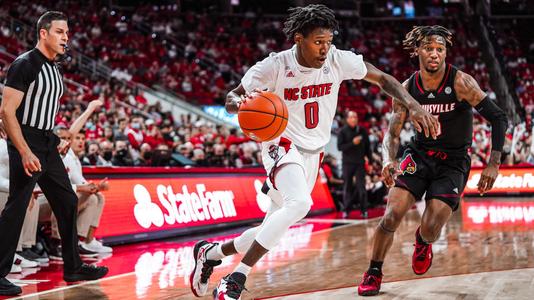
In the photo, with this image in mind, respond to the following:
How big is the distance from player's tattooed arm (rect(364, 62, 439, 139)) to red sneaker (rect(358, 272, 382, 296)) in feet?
3.85

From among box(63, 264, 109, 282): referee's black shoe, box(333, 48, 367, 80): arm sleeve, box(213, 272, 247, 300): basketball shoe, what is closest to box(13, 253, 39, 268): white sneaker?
box(63, 264, 109, 282): referee's black shoe

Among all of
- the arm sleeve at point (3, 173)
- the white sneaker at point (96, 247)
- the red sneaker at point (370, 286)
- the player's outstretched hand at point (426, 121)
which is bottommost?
the white sneaker at point (96, 247)

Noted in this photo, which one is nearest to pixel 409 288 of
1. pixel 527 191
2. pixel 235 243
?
pixel 235 243

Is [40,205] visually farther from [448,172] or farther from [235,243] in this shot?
[448,172]

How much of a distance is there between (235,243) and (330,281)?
1.15m

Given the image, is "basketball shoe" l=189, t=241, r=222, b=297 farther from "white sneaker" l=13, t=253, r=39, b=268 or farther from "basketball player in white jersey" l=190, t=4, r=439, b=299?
"white sneaker" l=13, t=253, r=39, b=268

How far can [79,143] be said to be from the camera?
9000 millimetres

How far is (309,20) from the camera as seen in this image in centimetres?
514

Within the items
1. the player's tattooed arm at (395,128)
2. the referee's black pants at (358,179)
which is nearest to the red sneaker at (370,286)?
the player's tattooed arm at (395,128)

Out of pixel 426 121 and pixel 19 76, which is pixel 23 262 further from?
pixel 426 121

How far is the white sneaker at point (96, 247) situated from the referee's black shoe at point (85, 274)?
2.31 metres

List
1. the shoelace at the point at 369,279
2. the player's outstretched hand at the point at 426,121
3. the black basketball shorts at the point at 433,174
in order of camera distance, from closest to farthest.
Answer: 1. the player's outstretched hand at the point at 426,121
2. the shoelace at the point at 369,279
3. the black basketball shorts at the point at 433,174

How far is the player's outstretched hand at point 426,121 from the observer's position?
16.7ft

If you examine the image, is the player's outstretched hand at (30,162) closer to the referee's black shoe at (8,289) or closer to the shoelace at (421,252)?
the referee's black shoe at (8,289)
